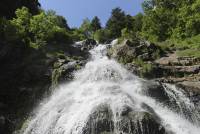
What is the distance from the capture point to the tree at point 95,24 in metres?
76.4

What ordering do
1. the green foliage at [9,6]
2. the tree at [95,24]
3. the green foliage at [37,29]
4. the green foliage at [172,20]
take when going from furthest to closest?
the tree at [95,24]
the green foliage at [172,20]
the green foliage at [9,6]
the green foliage at [37,29]

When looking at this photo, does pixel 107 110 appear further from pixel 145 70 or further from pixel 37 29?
pixel 37 29

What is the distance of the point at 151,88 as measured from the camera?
964 inches

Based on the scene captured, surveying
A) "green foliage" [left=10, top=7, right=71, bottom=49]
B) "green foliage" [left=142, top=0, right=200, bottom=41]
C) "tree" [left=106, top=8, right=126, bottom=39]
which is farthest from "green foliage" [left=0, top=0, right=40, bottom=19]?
"tree" [left=106, top=8, right=126, bottom=39]

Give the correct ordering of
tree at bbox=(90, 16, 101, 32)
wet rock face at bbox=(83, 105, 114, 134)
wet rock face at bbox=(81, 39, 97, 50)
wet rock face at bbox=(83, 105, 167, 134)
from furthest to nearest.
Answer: tree at bbox=(90, 16, 101, 32) → wet rock face at bbox=(81, 39, 97, 50) → wet rock face at bbox=(83, 105, 114, 134) → wet rock face at bbox=(83, 105, 167, 134)

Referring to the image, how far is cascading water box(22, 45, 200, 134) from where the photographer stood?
1953cm

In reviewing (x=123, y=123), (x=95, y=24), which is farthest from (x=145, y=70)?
(x=95, y=24)

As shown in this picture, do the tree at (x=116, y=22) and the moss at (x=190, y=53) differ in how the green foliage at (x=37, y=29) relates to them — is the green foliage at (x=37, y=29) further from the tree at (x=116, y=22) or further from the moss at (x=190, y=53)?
the tree at (x=116, y=22)

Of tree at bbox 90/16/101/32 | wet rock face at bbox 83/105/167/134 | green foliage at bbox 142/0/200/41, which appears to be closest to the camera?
wet rock face at bbox 83/105/167/134

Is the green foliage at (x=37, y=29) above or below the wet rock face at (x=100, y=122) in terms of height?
above

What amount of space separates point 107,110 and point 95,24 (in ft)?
189

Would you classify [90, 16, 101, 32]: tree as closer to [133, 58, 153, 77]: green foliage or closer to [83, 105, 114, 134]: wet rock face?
[133, 58, 153, 77]: green foliage

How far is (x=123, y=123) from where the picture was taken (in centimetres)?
1958

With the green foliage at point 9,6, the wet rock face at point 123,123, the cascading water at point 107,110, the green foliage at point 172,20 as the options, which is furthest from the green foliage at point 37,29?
the wet rock face at point 123,123
